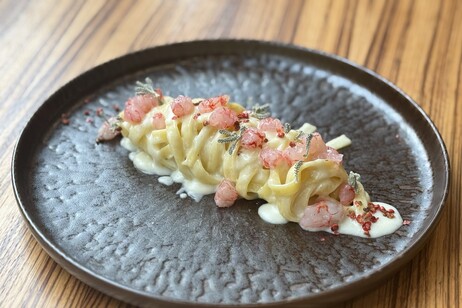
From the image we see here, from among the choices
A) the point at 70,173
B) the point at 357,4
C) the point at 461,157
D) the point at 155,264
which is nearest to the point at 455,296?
the point at 461,157

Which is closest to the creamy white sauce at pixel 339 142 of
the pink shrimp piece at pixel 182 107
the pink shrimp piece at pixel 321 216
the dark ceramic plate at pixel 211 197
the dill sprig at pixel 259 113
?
the dark ceramic plate at pixel 211 197

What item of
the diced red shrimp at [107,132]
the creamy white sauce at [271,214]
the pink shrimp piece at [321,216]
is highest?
the pink shrimp piece at [321,216]

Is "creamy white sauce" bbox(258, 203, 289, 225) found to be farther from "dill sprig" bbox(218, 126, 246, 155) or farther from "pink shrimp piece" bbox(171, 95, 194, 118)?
"pink shrimp piece" bbox(171, 95, 194, 118)

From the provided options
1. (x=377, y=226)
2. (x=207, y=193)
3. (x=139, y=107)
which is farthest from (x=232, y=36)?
(x=377, y=226)

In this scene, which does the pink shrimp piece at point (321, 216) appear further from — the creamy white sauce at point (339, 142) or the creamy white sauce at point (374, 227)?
the creamy white sauce at point (339, 142)

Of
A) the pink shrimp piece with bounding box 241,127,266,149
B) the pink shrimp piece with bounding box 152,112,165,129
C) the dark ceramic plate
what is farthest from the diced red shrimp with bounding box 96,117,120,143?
the pink shrimp piece with bounding box 241,127,266,149
